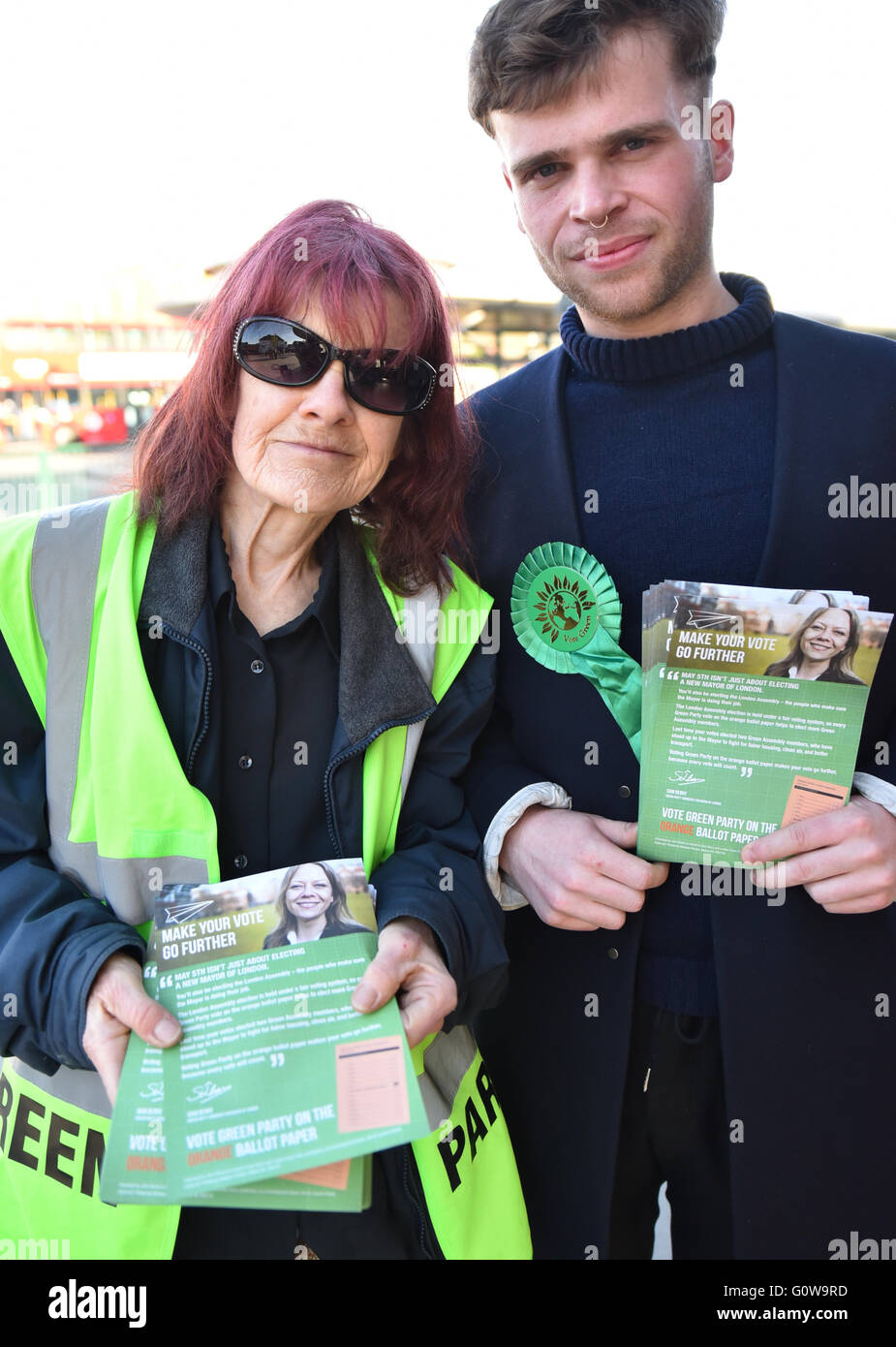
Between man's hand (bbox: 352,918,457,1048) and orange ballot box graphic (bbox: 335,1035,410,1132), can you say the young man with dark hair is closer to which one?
man's hand (bbox: 352,918,457,1048)

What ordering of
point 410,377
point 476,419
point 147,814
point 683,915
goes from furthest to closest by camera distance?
point 476,419
point 683,915
point 410,377
point 147,814

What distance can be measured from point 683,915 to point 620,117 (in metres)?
1.56

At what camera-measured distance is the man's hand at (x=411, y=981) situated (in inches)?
58.4

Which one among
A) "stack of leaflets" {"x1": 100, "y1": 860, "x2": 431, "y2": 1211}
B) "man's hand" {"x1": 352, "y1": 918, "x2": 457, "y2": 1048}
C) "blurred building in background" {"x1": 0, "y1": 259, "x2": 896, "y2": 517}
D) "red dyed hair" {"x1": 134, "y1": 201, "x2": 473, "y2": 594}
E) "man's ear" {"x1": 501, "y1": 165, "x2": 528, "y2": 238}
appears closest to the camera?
"stack of leaflets" {"x1": 100, "y1": 860, "x2": 431, "y2": 1211}

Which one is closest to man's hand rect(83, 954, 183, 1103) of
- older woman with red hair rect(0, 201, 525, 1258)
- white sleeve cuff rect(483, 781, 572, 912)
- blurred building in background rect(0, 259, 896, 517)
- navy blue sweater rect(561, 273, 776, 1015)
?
older woman with red hair rect(0, 201, 525, 1258)

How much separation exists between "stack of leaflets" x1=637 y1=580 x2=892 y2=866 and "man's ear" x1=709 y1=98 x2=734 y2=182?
105cm

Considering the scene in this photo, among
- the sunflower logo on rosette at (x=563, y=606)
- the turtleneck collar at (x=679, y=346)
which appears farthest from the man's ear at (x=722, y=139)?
the sunflower logo on rosette at (x=563, y=606)

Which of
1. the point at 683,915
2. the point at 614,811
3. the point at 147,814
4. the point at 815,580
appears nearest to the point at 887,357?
the point at 815,580

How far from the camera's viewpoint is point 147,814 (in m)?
1.62

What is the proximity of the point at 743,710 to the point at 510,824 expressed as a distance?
490 mm

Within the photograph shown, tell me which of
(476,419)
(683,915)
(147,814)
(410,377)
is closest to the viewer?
(147,814)

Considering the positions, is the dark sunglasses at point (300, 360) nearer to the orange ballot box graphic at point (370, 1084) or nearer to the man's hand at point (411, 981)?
the man's hand at point (411, 981)

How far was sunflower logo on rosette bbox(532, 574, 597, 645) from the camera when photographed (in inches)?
76.5
